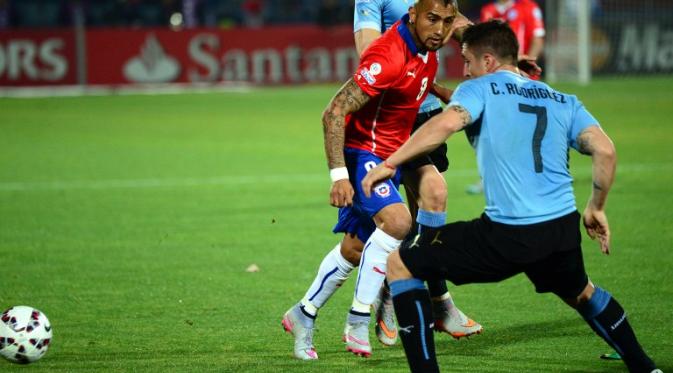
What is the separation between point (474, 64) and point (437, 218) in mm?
1309

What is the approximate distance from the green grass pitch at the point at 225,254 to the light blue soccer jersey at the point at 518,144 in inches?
45.0

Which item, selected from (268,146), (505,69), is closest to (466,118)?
(505,69)

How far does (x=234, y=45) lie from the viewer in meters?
31.4

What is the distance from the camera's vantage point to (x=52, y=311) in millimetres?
7469

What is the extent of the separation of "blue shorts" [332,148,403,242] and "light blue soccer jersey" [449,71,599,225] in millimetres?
1027

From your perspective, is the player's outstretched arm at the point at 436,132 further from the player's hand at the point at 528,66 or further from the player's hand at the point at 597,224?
the player's hand at the point at 528,66

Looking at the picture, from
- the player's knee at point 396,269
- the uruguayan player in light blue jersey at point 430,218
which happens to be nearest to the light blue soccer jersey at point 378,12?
the uruguayan player in light blue jersey at point 430,218

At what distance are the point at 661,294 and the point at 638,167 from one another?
759cm

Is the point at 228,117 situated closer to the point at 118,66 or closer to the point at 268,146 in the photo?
the point at 268,146

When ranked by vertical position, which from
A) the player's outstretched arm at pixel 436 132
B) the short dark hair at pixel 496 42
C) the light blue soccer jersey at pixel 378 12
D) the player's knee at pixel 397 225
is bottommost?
the player's knee at pixel 397 225

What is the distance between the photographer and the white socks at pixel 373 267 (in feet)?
20.1

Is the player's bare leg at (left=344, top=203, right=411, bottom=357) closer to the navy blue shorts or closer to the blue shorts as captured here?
the blue shorts

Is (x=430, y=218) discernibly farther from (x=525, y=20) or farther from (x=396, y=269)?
(x=525, y=20)

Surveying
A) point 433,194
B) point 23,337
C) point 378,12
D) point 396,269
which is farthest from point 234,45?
point 396,269
